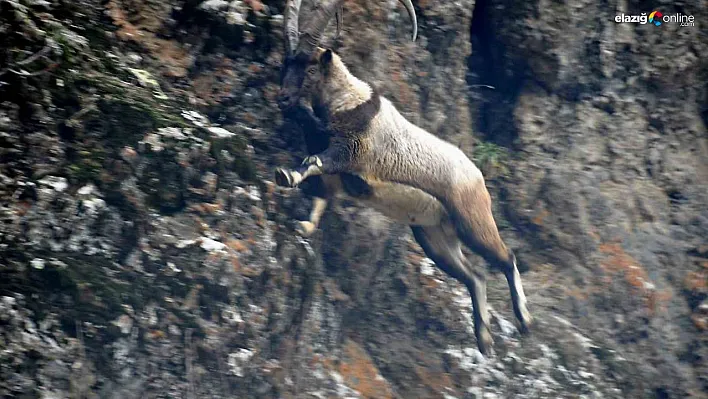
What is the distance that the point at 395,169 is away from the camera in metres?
6.62

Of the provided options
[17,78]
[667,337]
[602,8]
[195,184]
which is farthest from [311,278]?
[602,8]

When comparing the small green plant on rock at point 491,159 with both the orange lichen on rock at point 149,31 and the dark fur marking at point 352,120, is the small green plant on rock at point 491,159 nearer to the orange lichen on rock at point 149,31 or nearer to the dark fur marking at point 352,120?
the dark fur marking at point 352,120

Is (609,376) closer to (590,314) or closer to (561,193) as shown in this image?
(590,314)

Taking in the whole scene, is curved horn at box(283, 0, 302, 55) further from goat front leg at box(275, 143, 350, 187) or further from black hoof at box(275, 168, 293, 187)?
black hoof at box(275, 168, 293, 187)

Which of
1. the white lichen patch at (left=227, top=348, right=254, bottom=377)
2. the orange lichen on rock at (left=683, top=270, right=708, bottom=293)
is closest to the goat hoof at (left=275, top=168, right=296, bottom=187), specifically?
the white lichen patch at (left=227, top=348, right=254, bottom=377)

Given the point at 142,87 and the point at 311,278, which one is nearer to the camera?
the point at 142,87

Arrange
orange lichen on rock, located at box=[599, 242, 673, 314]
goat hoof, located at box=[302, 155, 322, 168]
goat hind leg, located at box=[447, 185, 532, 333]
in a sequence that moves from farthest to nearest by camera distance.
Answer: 1. orange lichen on rock, located at box=[599, 242, 673, 314]
2. goat hind leg, located at box=[447, 185, 532, 333]
3. goat hoof, located at box=[302, 155, 322, 168]

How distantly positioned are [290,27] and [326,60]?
0.40 m

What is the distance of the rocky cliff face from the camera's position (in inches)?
207

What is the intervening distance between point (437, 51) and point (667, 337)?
364cm

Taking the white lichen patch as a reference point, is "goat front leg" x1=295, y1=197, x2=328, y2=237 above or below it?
above

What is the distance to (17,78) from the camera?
526 cm

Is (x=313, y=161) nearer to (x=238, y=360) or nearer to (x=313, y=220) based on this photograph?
(x=313, y=220)

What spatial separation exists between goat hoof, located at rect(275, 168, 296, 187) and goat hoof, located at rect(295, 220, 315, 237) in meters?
0.68
